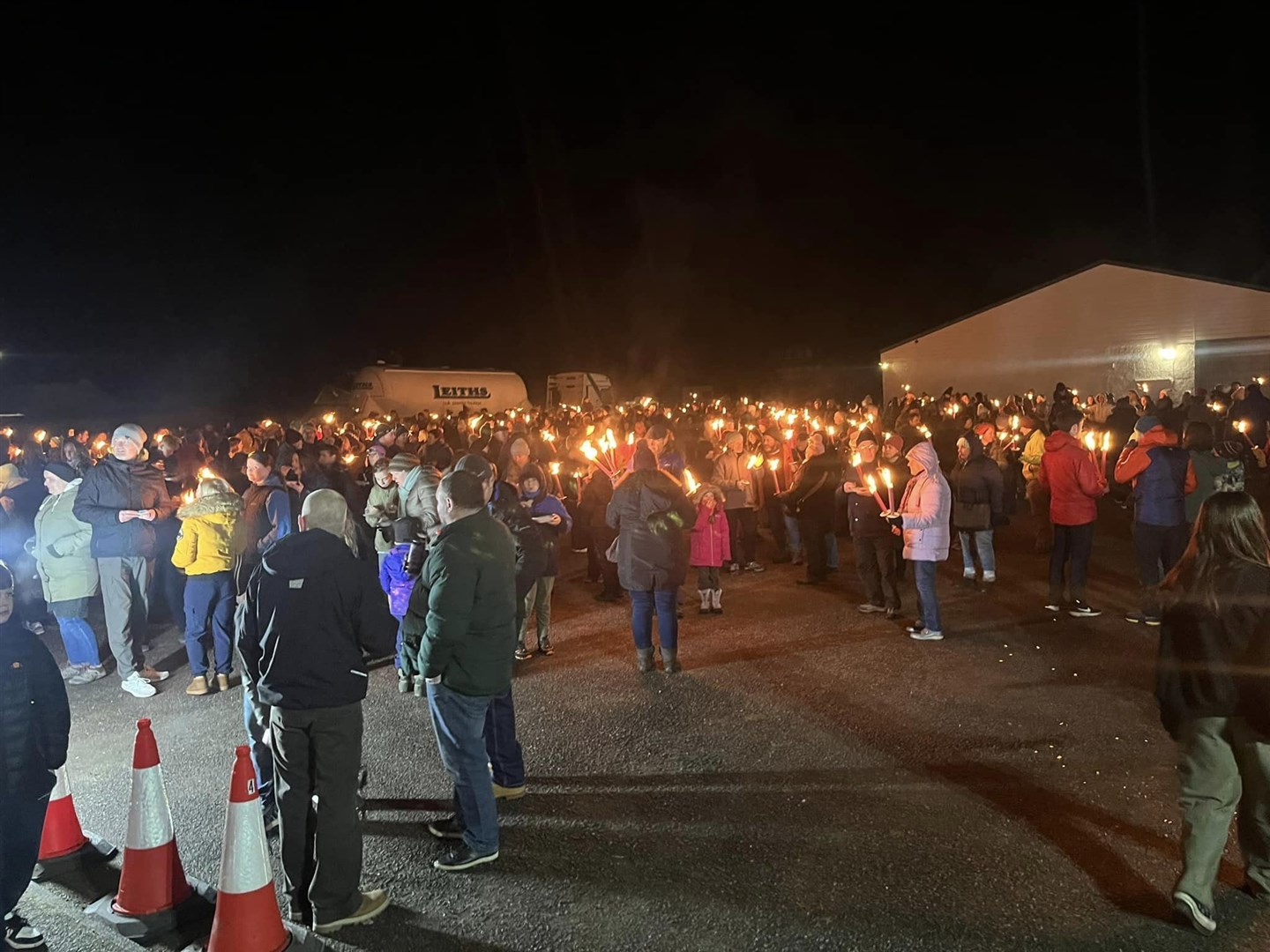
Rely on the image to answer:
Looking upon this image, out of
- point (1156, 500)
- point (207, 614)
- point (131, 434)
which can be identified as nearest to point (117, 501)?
point (131, 434)

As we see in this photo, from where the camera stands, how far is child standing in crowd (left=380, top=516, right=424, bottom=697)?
6344mm

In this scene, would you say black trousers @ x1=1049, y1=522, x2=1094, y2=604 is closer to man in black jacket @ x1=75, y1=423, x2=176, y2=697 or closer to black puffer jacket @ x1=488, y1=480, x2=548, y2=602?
black puffer jacket @ x1=488, y1=480, x2=548, y2=602

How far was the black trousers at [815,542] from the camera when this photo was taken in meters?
10.2

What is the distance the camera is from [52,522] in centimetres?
743

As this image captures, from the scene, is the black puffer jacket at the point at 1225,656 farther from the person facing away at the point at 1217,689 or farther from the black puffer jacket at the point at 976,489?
the black puffer jacket at the point at 976,489

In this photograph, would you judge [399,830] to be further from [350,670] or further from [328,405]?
[328,405]

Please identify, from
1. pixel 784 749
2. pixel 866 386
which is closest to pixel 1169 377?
pixel 866 386

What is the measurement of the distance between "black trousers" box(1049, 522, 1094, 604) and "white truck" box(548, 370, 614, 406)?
1320 inches

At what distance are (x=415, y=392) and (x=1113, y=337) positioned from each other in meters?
27.0

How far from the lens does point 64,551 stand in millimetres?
7363

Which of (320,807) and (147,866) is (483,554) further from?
(147,866)

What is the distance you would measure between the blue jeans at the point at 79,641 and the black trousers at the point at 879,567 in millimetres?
7573

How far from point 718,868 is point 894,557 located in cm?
522

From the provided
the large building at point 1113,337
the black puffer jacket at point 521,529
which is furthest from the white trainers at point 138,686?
the large building at point 1113,337
